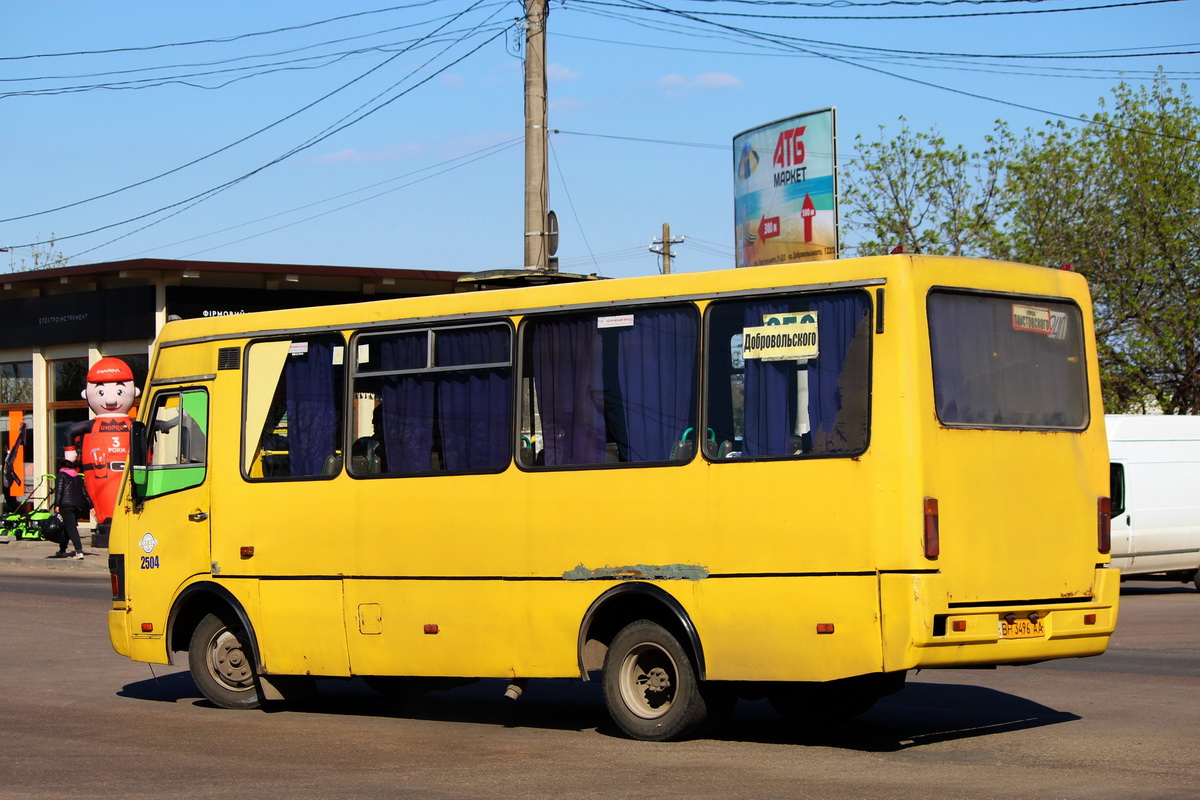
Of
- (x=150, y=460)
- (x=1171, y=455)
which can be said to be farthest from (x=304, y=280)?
(x=150, y=460)

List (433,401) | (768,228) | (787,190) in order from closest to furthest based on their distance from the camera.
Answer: (433,401) < (787,190) < (768,228)

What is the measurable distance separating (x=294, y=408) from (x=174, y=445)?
129 centimetres

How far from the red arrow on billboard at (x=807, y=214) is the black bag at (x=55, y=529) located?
15.4 meters

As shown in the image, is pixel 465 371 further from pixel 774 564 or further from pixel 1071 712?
pixel 1071 712

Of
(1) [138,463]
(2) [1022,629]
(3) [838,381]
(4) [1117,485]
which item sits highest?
(3) [838,381]

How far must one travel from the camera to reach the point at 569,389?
32.1ft

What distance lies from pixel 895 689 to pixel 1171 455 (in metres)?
Answer: 13.0

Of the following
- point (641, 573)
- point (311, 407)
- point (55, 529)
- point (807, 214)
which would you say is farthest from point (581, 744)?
point (55, 529)

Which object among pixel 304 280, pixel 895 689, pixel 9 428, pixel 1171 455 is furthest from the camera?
pixel 9 428

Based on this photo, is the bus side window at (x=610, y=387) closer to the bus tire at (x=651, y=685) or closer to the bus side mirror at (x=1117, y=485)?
the bus tire at (x=651, y=685)

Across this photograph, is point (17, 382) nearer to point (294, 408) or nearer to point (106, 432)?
point (106, 432)

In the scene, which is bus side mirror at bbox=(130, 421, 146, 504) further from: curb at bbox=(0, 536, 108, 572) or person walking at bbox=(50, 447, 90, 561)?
person walking at bbox=(50, 447, 90, 561)

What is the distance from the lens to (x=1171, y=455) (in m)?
21.4

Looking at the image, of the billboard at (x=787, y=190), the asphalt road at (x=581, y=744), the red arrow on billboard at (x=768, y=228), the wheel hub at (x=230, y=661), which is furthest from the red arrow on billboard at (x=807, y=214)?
the wheel hub at (x=230, y=661)
